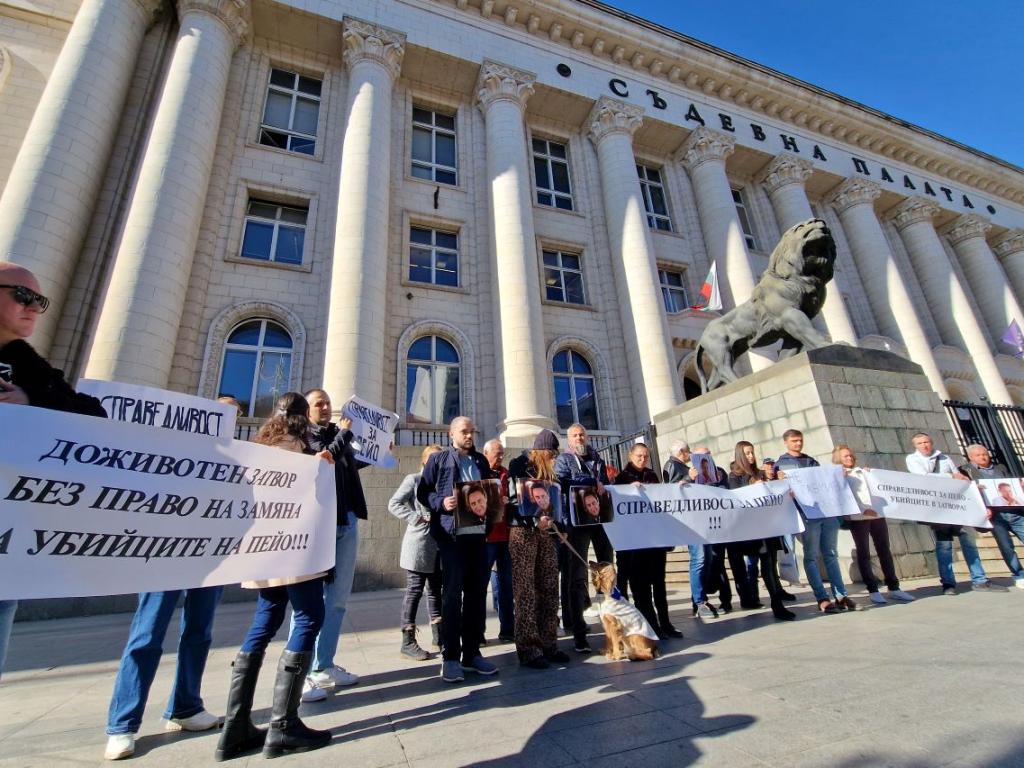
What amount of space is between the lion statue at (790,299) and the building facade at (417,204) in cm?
556

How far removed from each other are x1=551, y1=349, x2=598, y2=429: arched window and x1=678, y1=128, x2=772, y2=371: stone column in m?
6.33

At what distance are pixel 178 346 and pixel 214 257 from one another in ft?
9.45

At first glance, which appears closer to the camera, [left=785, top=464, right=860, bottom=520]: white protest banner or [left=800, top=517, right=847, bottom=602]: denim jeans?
[left=800, top=517, right=847, bottom=602]: denim jeans

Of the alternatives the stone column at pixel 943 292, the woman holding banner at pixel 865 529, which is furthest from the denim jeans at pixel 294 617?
the stone column at pixel 943 292

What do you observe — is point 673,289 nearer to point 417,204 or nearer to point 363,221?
point 417,204

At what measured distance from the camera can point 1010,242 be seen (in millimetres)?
29031

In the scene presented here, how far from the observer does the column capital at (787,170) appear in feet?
74.4

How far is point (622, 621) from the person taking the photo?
3.94 m

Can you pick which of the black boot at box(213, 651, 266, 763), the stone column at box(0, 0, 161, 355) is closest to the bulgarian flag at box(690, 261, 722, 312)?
the black boot at box(213, 651, 266, 763)

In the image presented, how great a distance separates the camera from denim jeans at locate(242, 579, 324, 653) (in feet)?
8.78

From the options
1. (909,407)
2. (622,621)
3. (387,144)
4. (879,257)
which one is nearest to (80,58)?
(387,144)

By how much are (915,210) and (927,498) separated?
1105 inches

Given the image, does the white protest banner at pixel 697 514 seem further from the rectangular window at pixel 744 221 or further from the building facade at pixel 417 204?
the rectangular window at pixel 744 221

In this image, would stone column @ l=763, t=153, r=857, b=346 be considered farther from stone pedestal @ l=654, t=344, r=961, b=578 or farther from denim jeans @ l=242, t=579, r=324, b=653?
denim jeans @ l=242, t=579, r=324, b=653
